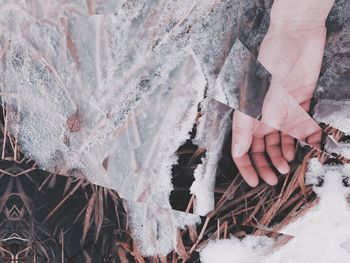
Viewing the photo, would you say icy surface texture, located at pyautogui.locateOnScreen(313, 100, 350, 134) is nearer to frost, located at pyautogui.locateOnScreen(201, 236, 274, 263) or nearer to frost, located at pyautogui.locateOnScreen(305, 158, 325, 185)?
frost, located at pyautogui.locateOnScreen(305, 158, 325, 185)

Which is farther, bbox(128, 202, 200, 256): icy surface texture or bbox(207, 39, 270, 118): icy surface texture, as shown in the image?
bbox(128, 202, 200, 256): icy surface texture

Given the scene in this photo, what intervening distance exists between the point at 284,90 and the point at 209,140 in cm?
15

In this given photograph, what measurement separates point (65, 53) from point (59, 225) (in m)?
0.32

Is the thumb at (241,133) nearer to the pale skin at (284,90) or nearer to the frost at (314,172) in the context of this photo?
the pale skin at (284,90)

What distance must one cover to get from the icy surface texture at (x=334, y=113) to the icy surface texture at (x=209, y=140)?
0.46 feet

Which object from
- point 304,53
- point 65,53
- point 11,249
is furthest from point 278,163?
point 11,249

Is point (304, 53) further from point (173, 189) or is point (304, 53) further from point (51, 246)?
point (51, 246)

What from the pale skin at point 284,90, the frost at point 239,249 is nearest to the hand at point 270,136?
the pale skin at point 284,90

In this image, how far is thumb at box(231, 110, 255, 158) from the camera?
97 centimetres

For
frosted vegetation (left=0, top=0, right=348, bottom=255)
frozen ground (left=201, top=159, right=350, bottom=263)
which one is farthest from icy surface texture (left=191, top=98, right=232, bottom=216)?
frozen ground (left=201, top=159, right=350, bottom=263)

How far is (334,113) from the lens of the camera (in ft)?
3.12

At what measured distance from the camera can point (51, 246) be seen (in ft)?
3.73

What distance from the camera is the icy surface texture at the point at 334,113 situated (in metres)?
0.95

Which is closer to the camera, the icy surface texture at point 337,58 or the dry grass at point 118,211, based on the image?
the icy surface texture at point 337,58
